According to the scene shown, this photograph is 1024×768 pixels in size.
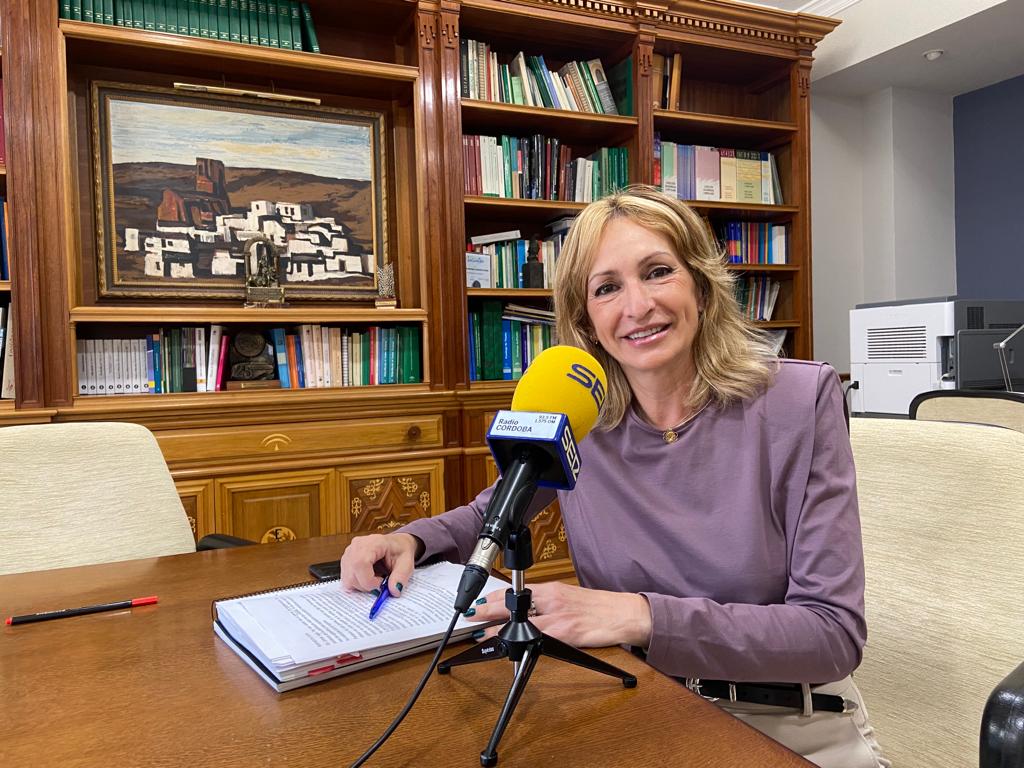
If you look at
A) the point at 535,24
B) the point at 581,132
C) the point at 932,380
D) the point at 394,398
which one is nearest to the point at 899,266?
the point at 932,380

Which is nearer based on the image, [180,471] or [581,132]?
[180,471]

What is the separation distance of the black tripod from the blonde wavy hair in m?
0.46

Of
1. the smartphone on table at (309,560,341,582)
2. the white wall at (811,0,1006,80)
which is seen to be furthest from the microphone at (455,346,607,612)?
the white wall at (811,0,1006,80)

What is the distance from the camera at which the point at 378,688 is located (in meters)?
Answer: 0.70

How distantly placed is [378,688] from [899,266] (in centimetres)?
439

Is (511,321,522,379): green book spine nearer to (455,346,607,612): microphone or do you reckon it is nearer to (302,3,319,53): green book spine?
(302,3,319,53): green book spine

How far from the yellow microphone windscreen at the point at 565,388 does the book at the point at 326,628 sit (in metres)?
0.28

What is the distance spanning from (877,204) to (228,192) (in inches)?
144

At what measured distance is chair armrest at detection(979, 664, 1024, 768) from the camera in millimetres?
618

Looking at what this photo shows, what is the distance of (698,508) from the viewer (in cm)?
98

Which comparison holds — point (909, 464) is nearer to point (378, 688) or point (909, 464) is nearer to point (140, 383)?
point (378, 688)

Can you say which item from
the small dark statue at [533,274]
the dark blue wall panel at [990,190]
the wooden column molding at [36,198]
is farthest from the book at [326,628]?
the dark blue wall panel at [990,190]

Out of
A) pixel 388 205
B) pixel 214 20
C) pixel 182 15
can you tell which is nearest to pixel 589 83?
pixel 388 205

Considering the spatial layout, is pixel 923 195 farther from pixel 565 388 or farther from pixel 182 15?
pixel 565 388
